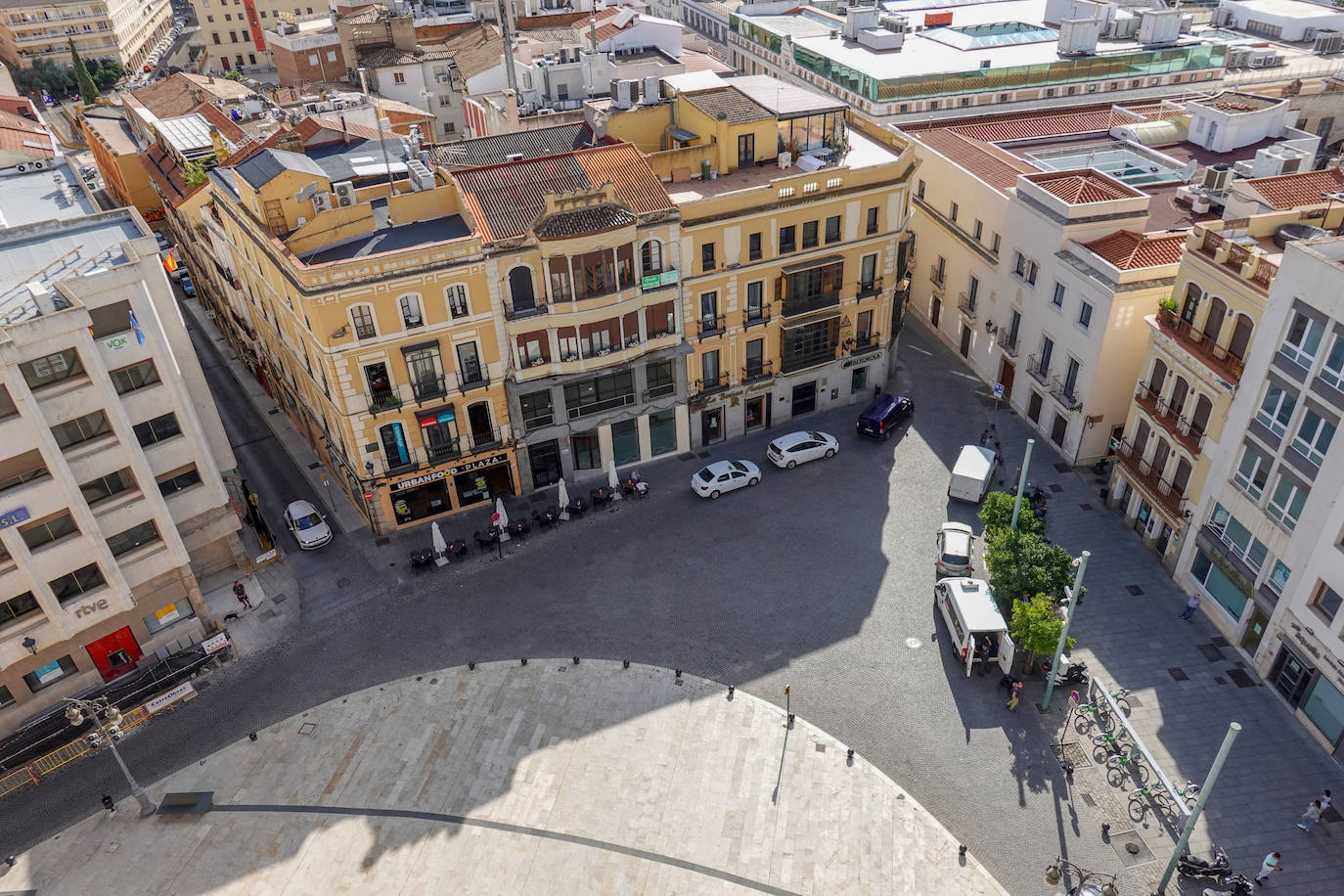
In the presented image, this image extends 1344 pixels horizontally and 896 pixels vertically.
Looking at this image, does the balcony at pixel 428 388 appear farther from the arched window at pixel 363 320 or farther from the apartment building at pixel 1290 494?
the apartment building at pixel 1290 494

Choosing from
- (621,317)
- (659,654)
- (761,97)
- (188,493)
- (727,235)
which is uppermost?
(761,97)

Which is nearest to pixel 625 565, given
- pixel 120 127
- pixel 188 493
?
pixel 188 493

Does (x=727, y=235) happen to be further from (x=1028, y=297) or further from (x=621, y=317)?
(x=1028, y=297)

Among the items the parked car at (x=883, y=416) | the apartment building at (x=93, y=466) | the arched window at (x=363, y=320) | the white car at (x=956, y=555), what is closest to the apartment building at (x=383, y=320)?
the arched window at (x=363, y=320)

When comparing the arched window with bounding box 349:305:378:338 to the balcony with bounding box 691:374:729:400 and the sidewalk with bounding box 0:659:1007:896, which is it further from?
the balcony with bounding box 691:374:729:400

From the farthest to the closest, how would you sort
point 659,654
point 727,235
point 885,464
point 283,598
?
point 885,464 → point 727,235 → point 283,598 → point 659,654

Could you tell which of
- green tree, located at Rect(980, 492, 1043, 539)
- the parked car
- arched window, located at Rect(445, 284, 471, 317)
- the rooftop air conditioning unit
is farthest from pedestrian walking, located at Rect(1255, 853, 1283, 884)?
the rooftop air conditioning unit

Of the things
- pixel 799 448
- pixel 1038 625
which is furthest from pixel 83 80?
pixel 1038 625
